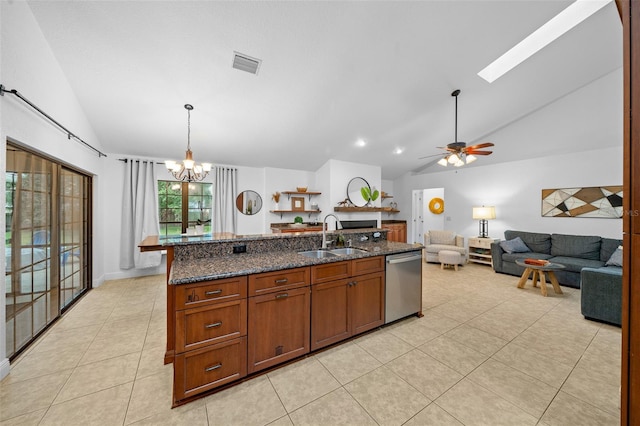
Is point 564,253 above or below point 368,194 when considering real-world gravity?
below

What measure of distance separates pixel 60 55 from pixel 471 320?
5.40 metres

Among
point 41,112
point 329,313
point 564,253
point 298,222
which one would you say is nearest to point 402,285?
point 329,313

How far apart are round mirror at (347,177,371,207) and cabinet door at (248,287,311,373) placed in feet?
13.5

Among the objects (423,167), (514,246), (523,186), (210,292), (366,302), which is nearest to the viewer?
(210,292)

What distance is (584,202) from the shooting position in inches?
176

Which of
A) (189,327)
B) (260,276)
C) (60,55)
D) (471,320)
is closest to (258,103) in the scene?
(60,55)

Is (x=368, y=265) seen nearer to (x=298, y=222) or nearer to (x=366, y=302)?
(x=366, y=302)

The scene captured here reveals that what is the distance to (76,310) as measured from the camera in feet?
9.98

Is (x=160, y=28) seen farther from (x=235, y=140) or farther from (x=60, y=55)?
(x=235, y=140)

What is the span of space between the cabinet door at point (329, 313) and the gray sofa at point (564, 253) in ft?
14.0

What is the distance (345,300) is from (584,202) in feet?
17.9

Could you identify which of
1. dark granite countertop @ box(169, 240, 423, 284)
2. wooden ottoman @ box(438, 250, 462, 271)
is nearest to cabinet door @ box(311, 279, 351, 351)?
dark granite countertop @ box(169, 240, 423, 284)

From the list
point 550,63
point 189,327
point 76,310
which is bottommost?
point 76,310

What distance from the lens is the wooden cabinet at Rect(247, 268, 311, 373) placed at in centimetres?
177
